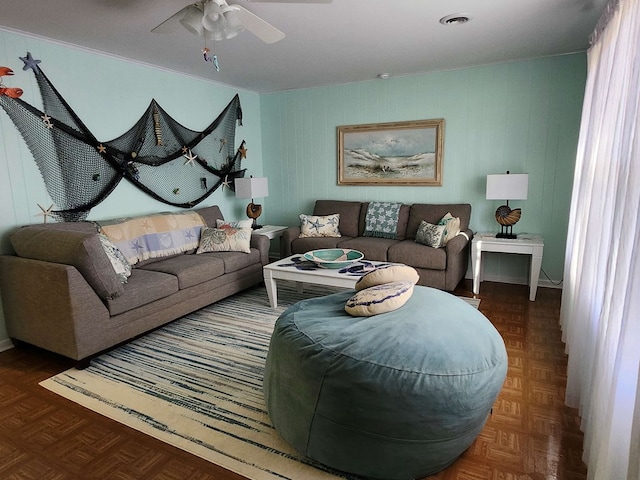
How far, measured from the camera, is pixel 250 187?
473 centimetres

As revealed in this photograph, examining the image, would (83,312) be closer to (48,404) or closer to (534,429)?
(48,404)

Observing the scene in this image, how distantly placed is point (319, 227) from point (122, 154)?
2.14 metres

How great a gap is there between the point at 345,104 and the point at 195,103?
69.9 inches

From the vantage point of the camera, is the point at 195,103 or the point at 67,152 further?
the point at 195,103

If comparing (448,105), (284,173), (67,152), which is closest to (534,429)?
(448,105)

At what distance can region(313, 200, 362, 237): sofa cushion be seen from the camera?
15.5ft

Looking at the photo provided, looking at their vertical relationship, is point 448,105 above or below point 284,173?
above

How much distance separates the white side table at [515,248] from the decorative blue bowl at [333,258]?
1228mm

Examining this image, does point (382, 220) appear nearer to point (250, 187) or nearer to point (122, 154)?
point (250, 187)

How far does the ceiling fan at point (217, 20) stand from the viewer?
2100mm

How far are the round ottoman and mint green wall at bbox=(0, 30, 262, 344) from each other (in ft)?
8.28

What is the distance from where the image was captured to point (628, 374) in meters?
1.25

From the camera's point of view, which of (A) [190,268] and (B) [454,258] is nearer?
(A) [190,268]

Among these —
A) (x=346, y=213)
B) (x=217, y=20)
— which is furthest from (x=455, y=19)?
(x=346, y=213)
